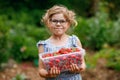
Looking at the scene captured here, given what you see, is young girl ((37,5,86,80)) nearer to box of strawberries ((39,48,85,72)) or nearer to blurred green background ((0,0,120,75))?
box of strawberries ((39,48,85,72))

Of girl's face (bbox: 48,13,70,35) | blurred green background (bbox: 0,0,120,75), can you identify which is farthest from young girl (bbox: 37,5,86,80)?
blurred green background (bbox: 0,0,120,75)

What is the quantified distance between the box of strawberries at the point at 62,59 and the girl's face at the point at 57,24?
0.71 ft

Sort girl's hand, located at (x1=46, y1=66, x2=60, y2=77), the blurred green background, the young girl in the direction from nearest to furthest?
1. girl's hand, located at (x1=46, y1=66, x2=60, y2=77)
2. the young girl
3. the blurred green background

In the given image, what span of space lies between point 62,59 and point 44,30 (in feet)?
18.8

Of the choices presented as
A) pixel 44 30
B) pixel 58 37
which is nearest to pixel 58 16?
pixel 58 37

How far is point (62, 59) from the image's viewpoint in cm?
414

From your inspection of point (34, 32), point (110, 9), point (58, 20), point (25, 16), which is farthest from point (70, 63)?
point (110, 9)

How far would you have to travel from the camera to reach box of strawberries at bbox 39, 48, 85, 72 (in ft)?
13.5

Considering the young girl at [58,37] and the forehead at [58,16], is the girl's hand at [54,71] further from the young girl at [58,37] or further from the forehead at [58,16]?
the forehead at [58,16]

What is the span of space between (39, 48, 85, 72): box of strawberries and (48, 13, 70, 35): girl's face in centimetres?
22

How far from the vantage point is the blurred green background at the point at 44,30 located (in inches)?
346

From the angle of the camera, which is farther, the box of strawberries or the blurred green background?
the blurred green background

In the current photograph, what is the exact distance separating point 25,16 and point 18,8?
1.96 feet

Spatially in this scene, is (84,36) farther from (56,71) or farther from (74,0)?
(56,71)
